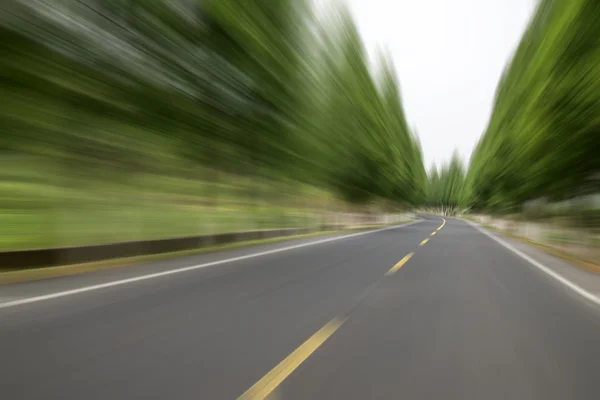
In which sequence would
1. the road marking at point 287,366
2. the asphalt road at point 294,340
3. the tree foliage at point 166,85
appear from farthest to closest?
the tree foliage at point 166,85, the asphalt road at point 294,340, the road marking at point 287,366

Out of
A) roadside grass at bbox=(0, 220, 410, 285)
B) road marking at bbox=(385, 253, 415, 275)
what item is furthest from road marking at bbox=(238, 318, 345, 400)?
roadside grass at bbox=(0, 220, 410, 285)

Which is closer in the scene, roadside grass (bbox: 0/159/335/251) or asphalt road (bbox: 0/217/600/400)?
asphalt road (bbox: 0/217/600/400)

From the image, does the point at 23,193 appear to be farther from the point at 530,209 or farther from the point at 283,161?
the point at 530,209

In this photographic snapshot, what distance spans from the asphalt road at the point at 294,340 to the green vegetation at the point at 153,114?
527cm

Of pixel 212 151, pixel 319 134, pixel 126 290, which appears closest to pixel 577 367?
pixel 126 290

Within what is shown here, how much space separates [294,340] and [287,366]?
812mm

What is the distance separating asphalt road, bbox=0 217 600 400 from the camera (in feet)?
11.4

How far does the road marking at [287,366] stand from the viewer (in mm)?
3336

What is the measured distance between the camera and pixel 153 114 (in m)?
14.2

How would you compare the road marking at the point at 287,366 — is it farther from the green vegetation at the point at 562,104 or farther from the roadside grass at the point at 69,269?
the green vegetation at the point at 562,104

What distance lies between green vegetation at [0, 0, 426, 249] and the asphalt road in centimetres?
527

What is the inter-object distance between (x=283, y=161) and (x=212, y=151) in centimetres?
556

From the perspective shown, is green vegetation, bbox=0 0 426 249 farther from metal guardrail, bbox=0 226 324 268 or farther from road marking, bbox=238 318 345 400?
road marking, bbox=238 318 345 400

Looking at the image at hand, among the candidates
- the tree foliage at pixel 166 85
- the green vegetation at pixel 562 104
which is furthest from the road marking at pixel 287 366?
the green vegetation at pixel 562 104
